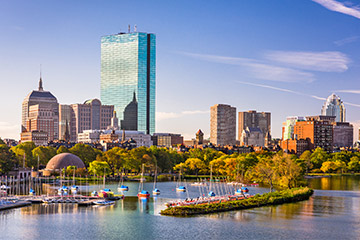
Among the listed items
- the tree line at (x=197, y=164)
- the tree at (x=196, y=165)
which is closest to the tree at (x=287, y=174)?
the tree line at (x=197, y=164)

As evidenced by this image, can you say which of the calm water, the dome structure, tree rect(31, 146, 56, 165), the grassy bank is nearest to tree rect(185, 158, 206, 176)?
the dome structure

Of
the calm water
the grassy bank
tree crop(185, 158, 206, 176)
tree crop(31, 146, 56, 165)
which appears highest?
tree crop(31, 146, 56, 165)

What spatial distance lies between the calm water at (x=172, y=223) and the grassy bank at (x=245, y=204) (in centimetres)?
232

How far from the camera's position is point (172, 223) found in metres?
81.3

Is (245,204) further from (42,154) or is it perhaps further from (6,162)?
(42,154)

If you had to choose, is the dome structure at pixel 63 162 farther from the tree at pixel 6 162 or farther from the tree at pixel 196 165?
the tree at pixel 196 165

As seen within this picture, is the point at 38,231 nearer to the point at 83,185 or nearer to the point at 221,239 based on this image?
the point at 221,239

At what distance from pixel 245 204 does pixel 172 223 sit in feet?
65.1

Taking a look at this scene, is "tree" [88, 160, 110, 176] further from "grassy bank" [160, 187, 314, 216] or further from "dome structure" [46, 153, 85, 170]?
"grassy bank" [160, 187, 314, 216]

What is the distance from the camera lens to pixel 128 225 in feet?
262

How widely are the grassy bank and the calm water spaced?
7.62ft

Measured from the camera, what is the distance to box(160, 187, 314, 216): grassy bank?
89.2 meters

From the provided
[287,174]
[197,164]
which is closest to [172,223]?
[287,174]

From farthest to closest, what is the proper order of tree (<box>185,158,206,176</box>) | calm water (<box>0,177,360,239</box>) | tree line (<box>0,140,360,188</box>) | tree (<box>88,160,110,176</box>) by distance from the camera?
tree (<box>185,158,206,176</box>), tree (<box>88,160,110,176</box>), tree line (<box>0,140,360,188</box>), calm water (<box>0,177,360,239</box>)
